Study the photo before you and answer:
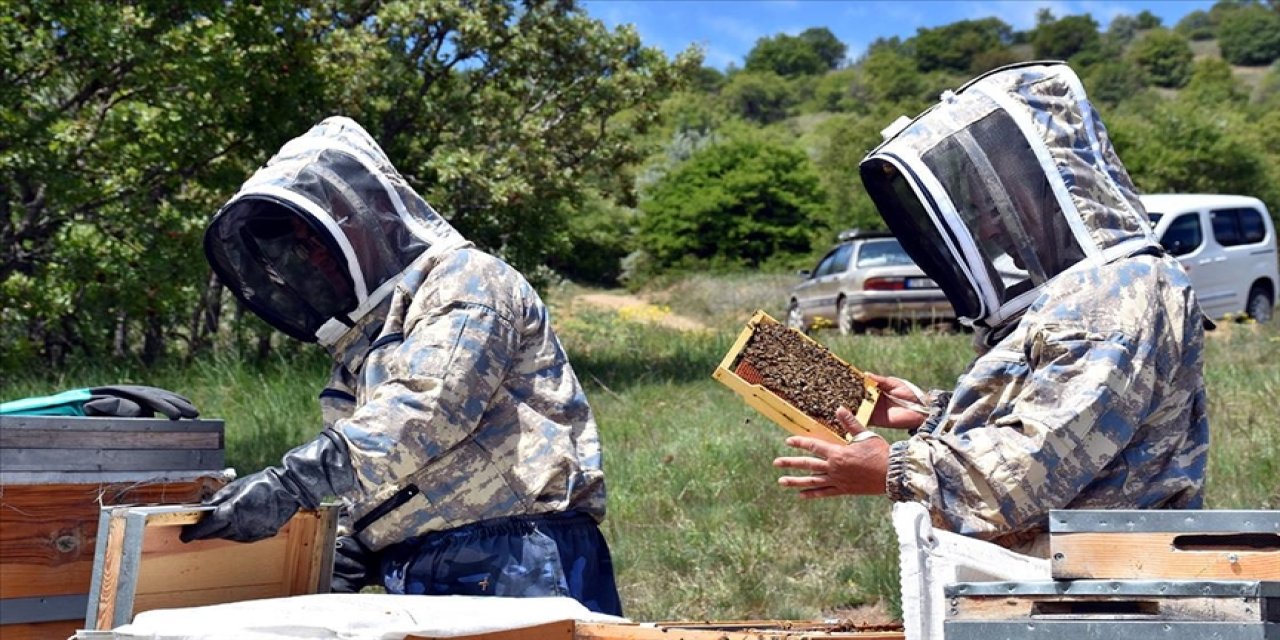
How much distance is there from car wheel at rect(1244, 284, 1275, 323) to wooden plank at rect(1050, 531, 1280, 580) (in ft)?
50.4

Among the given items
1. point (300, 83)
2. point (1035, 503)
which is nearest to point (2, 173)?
point (300, 83)

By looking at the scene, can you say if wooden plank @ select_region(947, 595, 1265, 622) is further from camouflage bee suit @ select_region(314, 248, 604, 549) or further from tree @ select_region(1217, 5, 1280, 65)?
tree @ select_region(1217, 5, 1280, 65)

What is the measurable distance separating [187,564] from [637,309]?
21.5 meters

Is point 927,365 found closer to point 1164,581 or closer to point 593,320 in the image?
point 1164,581

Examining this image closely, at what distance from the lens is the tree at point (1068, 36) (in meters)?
110

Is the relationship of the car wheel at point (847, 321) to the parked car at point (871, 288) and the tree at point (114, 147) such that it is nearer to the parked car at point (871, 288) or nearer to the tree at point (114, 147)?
the parked car at point (871, 288)

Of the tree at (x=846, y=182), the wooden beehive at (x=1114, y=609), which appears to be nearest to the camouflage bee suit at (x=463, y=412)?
the wooden beehive at (x=1114, y=609)

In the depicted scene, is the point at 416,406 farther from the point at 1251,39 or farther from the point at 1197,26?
the point at 1197,26

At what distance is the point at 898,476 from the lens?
2.52 metres

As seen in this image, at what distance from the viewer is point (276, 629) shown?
232cm

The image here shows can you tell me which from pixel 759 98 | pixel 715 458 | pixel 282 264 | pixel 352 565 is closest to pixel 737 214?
pixel 715 458

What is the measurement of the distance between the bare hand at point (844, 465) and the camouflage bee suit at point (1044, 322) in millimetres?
109

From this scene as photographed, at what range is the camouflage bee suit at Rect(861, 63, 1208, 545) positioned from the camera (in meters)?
2.41

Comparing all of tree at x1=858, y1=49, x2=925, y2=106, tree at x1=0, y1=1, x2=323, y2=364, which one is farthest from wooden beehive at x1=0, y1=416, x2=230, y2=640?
tree at x1=858, y1=49, x2=925, y2=106
